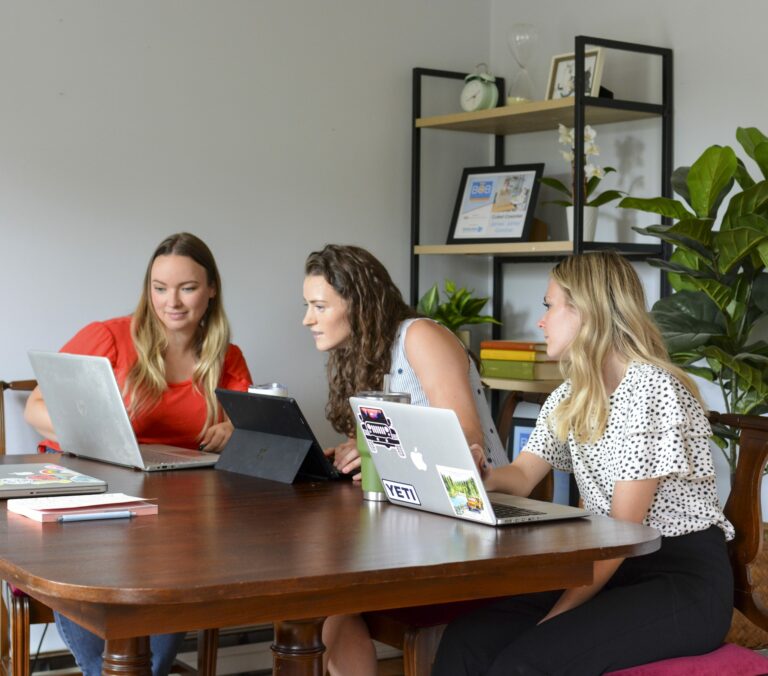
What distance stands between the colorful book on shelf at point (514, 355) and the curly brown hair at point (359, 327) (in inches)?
49.1

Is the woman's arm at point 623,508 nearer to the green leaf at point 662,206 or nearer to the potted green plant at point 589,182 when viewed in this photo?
the green leaf at point 662,206

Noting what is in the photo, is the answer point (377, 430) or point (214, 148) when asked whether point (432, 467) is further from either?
point (214, 148)

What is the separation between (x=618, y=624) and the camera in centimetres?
182

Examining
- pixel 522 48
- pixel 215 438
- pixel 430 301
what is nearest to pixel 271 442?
pixel 215 438

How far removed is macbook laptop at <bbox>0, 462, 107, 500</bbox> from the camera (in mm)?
A: 2053

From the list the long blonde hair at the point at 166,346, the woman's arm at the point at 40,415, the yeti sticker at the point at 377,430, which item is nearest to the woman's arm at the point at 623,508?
the yeti sticker at the point at 377,430

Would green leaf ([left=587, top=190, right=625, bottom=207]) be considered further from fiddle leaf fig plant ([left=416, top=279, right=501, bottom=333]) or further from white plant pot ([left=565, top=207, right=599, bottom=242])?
fiddle leaf fig plant ([left=416, top=279, right=501, bottom=333])

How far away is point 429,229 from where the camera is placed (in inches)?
166

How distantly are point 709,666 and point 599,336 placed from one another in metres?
0.58

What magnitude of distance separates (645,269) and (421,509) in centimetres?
208

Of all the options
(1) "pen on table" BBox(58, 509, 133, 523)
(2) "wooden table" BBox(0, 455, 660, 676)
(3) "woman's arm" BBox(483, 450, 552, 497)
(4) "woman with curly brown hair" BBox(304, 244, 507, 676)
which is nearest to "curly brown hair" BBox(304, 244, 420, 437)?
(4) "woman with curly brown hair" BBox(304, 244, 507, 676)

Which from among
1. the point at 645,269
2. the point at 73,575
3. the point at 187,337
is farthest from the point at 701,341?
the point at 73,575

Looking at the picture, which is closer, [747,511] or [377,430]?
[377,430]

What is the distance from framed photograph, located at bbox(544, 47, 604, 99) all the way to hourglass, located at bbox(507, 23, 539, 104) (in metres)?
0.10
